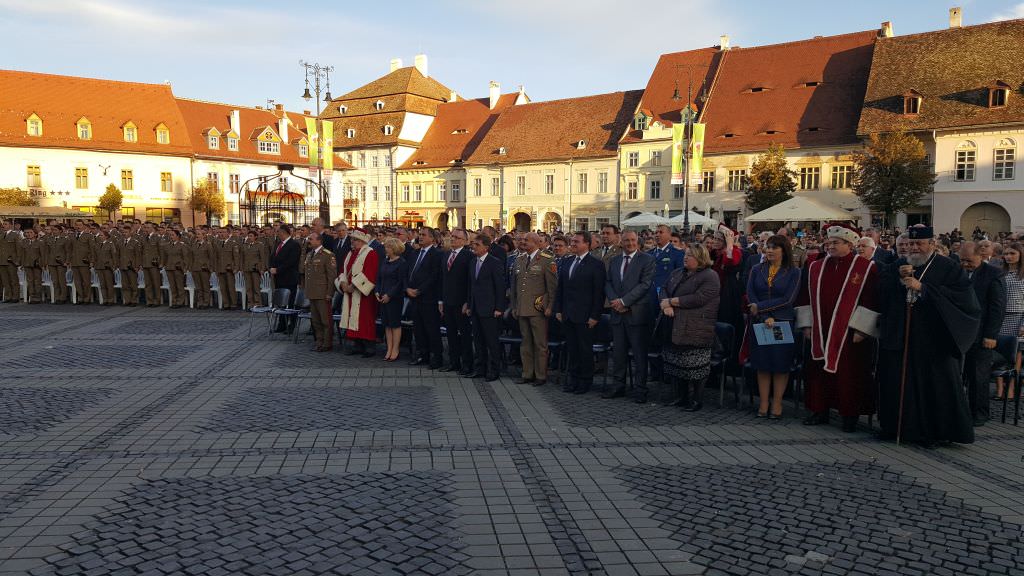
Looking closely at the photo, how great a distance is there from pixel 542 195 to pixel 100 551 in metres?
53.8

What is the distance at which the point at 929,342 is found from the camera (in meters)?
7.14

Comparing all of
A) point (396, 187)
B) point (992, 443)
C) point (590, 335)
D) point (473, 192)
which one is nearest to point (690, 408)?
point (590, 335)

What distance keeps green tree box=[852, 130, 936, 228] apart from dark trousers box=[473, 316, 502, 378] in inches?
1212

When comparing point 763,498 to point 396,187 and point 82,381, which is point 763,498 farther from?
point 396,187

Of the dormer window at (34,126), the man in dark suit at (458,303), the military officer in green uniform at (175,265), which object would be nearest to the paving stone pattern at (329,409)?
the man in dark suit at (458,303)

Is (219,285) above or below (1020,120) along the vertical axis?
below

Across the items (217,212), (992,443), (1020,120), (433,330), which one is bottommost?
(992,443)

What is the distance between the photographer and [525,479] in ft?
19.7

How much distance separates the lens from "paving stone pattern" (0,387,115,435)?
Result: 7453mm

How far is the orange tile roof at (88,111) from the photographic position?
50344 millimetres

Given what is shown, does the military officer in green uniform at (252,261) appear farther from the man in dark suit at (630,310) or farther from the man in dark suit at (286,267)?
the man in dark suit at (630,310)

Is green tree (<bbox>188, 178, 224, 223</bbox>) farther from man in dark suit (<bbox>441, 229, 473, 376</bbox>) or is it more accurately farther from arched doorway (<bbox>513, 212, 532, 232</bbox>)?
man in dark suit (<bbox>441, 229, 473, 376</bbox>)

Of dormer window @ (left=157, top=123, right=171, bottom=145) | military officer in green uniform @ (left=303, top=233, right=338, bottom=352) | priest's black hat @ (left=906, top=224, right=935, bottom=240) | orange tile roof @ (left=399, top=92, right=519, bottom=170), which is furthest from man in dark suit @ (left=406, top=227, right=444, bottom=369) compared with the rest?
orange tile roof @ (left=399, top=92, right=519, bottom=170)

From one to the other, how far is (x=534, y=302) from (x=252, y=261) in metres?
9.98
